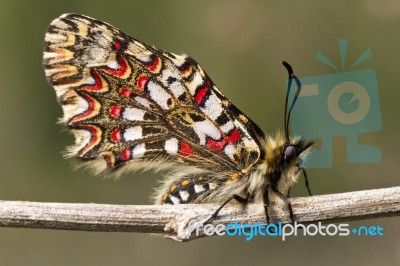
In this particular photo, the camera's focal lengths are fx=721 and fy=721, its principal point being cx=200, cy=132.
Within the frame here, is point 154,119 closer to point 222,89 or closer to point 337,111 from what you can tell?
point 337,111

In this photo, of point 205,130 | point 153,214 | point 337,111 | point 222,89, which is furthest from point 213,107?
point 222,89

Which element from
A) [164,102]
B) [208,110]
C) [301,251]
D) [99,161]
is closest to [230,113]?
[208,110]

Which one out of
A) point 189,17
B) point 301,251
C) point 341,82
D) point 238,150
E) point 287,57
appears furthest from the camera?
point 189,17

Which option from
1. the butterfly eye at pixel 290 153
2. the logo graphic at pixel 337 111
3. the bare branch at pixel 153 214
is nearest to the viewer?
the bare branch at pixel 153 214

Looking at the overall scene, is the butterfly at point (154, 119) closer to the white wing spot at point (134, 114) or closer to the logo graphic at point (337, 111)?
the white wing spot at point (134, 114)

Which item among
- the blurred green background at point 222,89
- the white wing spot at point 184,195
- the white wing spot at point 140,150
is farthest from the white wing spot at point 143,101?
the blurred green background at point 222,89

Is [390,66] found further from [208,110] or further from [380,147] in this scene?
[208,110]

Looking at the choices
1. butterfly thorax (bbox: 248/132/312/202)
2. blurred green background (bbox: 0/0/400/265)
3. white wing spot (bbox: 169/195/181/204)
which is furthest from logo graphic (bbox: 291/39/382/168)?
white wing spot (bbox: 169/195/181/204)
